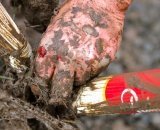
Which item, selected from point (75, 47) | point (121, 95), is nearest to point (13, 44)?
point (75, 47)

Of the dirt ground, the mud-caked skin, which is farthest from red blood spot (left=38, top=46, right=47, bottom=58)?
the dirt ground

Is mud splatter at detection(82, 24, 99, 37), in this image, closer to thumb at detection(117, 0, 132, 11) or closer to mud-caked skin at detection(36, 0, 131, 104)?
mud-caked skin at detection(36, 0, 131, 104)

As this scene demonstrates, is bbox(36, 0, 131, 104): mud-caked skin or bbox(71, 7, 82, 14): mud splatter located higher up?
bbox(71, 7, 82, 14): mud splatter

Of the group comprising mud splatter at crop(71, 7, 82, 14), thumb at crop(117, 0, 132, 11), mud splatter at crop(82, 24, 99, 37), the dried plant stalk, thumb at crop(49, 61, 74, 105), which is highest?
thumb at crop(117, 0, 132, 11)

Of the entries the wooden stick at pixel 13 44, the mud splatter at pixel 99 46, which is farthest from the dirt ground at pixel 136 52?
the mud splatter at pixel 99 46

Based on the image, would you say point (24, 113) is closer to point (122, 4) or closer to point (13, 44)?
point (13, 44)

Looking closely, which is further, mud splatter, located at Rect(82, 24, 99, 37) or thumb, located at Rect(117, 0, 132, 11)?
thumb, located at Rect(117, 0, 132, 11)

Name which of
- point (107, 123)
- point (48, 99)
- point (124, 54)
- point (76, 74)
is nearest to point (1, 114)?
point (48, 99)
